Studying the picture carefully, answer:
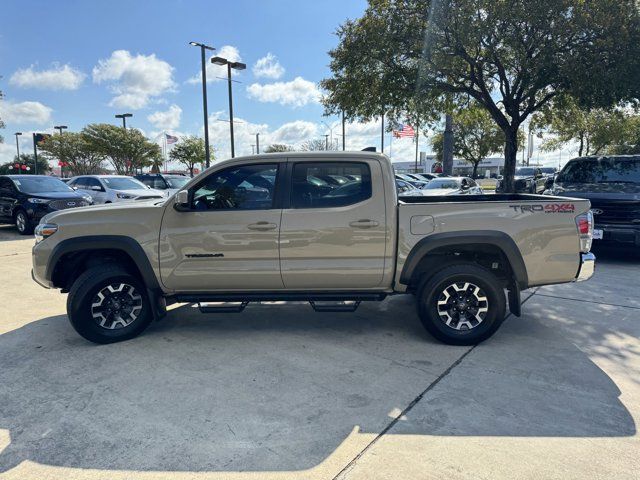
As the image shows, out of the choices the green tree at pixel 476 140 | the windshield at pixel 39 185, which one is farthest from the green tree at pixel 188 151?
the windshield at pixel 39 185

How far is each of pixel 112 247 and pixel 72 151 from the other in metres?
46.1

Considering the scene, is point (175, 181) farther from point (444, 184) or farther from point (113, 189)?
point (444, 184)

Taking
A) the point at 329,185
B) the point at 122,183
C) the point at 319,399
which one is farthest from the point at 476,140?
the point at 319,399

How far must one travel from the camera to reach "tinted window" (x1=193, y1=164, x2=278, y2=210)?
14.5 ft

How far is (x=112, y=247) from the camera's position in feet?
14.5

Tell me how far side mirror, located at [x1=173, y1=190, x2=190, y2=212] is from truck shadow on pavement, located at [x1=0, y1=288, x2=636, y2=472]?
53.0 inches

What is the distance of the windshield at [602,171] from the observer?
8602 mm

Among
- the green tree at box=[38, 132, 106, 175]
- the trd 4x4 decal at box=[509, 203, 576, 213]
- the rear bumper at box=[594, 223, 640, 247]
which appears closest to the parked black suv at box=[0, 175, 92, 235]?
the trd 4x4 decal at box=[509, 203, 576, 213]

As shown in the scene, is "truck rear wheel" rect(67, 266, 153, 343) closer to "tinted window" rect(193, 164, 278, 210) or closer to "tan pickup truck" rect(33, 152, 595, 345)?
"tan pickup truck" rect(33, 152, 595, 345)

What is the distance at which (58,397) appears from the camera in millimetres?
3512

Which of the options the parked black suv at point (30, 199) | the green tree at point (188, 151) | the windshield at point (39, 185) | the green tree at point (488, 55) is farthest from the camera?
the green tree at point (188, 151)

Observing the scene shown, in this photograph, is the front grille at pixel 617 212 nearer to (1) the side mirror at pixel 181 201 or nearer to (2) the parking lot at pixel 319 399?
(2) the parking lot at pixel 319 399

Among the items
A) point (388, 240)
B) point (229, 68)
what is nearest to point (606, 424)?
point (388, 240)

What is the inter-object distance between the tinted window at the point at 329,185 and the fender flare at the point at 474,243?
27.6 inches
